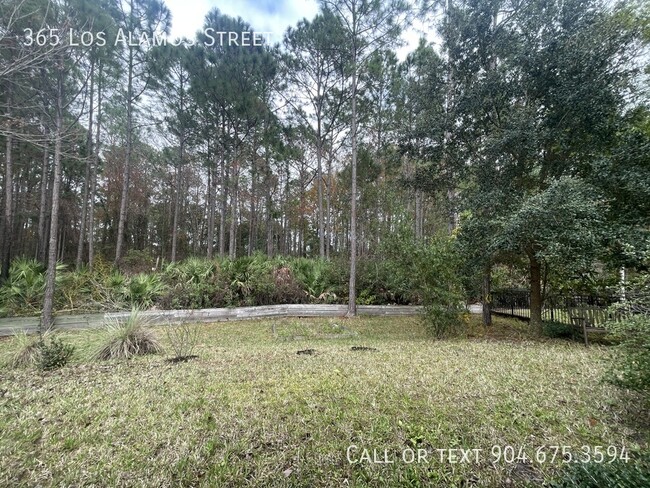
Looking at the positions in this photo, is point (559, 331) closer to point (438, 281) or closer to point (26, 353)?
point (438, 281)

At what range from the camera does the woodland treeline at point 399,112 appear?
4.87 metres

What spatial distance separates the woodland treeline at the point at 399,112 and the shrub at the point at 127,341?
2754 millimetres

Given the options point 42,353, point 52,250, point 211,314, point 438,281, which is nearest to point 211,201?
point 211,314

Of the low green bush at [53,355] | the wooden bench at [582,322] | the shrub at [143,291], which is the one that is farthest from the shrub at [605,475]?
the shrub at [143,291]

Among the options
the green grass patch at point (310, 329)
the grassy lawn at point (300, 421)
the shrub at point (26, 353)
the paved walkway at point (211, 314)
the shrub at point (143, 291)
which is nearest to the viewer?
the grassy lawn at point (300, 421)

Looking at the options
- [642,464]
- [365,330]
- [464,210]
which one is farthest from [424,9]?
[642,464]

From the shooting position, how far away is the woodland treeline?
4.87 m

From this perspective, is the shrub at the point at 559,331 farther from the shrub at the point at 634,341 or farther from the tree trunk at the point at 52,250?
the tree trunk at the point at 52,250

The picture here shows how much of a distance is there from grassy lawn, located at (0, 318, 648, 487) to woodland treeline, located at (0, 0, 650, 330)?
2065 millimetres

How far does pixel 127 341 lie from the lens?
13.4 feet

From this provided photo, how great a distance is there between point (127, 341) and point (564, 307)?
8979mm

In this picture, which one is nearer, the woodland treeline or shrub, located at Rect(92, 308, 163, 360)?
shrub, located at Rect(92, 308, 163, 360)

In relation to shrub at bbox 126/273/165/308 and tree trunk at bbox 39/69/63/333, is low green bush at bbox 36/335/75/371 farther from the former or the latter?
shrub at bbox 126/273/165/308

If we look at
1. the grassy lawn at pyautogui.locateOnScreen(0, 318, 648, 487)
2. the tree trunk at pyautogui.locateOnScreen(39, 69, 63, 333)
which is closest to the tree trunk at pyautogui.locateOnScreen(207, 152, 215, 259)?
the tree trunk at pyautogui.locateOnScreen(39, 69, 63, 333)
